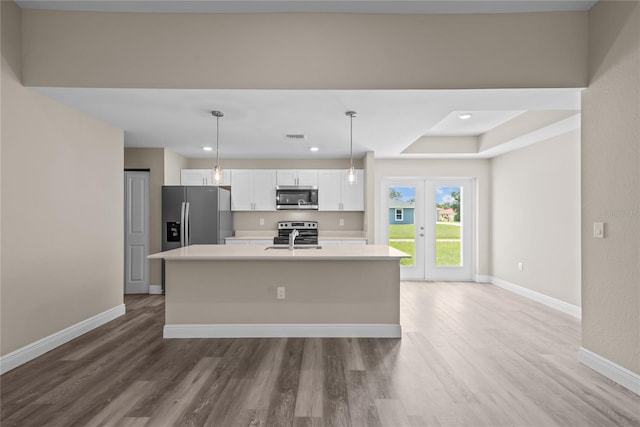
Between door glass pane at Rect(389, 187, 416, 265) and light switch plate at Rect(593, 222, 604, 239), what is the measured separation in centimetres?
380

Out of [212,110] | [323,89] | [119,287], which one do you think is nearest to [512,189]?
[323,89]

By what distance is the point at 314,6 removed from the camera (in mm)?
2734

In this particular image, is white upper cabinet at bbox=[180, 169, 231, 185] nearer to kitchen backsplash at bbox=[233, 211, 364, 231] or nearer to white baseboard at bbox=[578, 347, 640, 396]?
kitchen backsplash at bbox=[233, 211, 364, 231]

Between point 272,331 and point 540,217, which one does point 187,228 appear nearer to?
point 272,331

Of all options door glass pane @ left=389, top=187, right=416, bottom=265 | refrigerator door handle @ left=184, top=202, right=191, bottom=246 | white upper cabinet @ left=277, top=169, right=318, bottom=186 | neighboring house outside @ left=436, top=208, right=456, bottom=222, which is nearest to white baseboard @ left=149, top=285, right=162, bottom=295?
refrigerator door handle @ left=184, top=202, right=191, bottom=246

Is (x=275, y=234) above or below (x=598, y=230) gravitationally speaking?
below

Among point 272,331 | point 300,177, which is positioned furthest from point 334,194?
point 272,331

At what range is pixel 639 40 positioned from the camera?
2.34 metres

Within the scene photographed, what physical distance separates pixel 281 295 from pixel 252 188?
9.98 ft

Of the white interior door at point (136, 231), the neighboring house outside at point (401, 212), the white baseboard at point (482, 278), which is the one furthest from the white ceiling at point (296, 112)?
the white baseboard at point (482, 278)

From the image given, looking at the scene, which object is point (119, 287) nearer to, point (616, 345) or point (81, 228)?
point (81, 228)

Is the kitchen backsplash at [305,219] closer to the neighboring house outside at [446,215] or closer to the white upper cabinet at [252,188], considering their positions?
the white upper cabinet at [252,188]

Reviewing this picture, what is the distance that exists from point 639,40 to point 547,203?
Result: 9.38 feet

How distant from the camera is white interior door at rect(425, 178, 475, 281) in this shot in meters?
6.47
